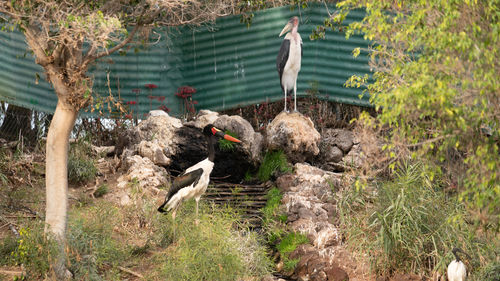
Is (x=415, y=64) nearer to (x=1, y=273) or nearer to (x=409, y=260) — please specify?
(x=409, y=260)

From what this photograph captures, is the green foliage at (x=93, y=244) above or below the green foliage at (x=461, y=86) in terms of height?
below

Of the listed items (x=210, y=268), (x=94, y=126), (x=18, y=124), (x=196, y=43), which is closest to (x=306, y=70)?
(x=196, y=43)

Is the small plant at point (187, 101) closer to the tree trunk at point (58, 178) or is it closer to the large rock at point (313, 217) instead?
the large rock at point (313, 217)

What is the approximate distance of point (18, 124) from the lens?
44.2 ft

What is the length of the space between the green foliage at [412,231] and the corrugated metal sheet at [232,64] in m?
4.31

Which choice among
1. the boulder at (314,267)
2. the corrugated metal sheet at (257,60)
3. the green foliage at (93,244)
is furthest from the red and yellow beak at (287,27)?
the green foliage at (93,244)

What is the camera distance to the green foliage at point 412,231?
954 centimetres

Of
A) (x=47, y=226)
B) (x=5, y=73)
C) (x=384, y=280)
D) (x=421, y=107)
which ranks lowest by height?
(x=384, y=280)

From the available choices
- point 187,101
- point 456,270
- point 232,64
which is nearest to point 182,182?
point 456,270

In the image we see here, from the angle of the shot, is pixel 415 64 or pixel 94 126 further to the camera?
pixel 94 126

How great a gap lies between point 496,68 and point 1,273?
6.13 metres

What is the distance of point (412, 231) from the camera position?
31.7ft

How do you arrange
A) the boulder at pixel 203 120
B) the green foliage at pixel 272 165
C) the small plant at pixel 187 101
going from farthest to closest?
the small plant at pixel 187 101 < the boulder at pixel 203 120 < the green foliage at pixel 272 165

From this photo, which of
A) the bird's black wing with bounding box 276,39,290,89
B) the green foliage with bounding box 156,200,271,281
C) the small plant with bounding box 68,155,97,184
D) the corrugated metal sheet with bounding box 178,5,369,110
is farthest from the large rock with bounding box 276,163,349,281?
the small plant with bounding box 68,155,97,184
